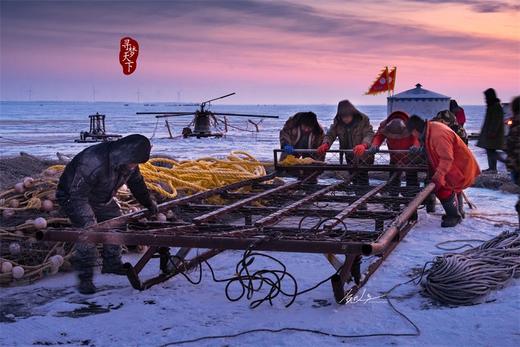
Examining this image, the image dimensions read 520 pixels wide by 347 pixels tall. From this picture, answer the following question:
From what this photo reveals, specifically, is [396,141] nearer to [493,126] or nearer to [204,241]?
[493,126]

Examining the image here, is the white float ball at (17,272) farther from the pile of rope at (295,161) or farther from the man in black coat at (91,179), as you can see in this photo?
the pile of rope at (295,161)

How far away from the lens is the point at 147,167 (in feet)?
26.9

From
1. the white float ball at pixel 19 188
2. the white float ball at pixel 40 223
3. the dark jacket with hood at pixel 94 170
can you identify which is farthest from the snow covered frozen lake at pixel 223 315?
the white float ball at pixel 19 188

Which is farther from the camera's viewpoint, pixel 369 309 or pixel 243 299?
pixel 243 299

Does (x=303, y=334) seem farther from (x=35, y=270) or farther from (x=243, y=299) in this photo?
(x=35, y=270)

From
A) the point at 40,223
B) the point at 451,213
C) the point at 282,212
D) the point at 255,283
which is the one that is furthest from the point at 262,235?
the point at 451,213

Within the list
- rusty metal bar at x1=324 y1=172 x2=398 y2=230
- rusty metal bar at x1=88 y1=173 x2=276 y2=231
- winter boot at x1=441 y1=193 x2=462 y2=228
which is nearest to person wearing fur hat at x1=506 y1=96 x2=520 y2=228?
rusty metal bar at x1=324 y1=172 x2=398 y2=230

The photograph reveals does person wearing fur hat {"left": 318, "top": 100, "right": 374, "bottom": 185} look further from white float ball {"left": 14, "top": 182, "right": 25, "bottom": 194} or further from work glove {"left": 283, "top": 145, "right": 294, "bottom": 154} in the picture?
white float ball {"left": 14, "top": 182, "right": 25, "bottom": 194}

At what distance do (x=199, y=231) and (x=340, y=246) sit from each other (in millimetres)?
1309

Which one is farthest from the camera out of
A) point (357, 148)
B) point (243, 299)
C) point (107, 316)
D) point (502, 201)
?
point (502, 201)

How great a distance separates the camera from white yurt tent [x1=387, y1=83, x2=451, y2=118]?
14.2 metres

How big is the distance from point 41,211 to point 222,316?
2653mm

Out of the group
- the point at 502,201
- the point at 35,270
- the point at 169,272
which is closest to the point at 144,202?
the point at 169,272

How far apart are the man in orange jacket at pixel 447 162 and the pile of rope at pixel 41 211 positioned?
93.7 inches
